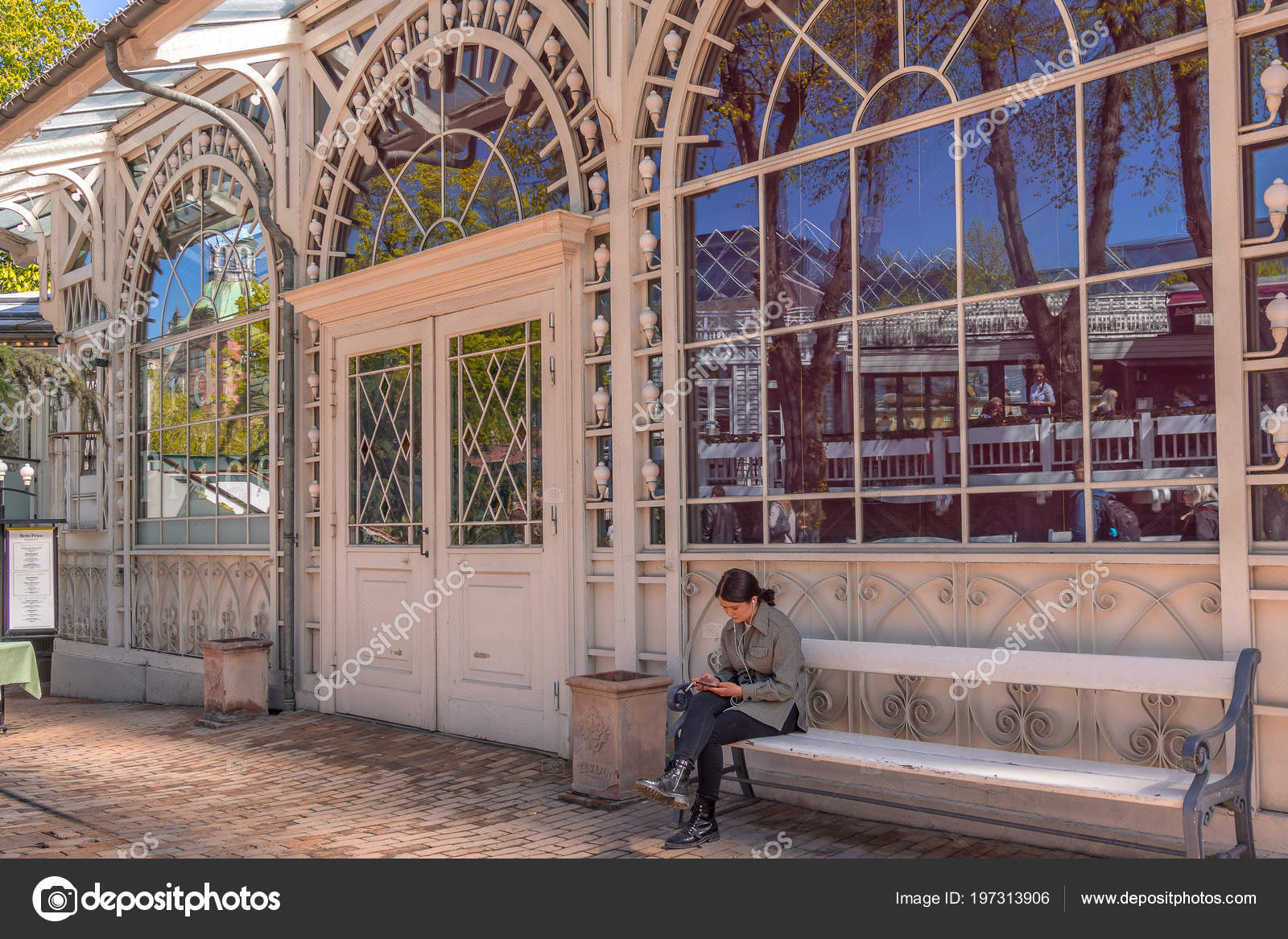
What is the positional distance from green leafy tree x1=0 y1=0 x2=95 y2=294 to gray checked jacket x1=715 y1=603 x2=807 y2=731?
19589mm

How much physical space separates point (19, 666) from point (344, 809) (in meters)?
3.67

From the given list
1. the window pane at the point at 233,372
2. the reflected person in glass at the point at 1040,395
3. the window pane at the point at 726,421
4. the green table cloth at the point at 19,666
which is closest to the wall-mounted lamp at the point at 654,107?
the window pane at the point at 726,421

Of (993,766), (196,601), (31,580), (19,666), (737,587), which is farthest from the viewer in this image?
(196,601)

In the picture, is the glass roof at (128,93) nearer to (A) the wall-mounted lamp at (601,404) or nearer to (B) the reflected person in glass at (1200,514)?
(A) the wall-mounted lamp at (601,404)

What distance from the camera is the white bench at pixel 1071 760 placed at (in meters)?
3.72

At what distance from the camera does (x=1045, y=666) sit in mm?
4418

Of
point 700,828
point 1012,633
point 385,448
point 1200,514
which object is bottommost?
point 700,828

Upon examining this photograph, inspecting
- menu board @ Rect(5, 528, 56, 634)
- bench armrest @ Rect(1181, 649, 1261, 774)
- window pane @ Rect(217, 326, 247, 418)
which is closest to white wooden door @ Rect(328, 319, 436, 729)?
window pane @ Rect(217, 326, 247, 418)

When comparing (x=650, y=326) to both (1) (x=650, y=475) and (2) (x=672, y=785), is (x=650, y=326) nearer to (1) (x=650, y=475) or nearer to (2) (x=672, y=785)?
(1) (x=650, y=475)

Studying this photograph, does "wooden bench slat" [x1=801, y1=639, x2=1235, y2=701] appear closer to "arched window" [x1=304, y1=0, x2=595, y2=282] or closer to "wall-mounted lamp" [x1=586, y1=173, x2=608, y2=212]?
"wall-mounted lamp" [x1=586, y1=173, x2=608, y2=212]

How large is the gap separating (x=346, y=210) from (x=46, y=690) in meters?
7.36

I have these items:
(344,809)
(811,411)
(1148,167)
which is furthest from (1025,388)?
(344,809)

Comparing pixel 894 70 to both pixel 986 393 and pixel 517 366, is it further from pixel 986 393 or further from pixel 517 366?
pixel 517 366

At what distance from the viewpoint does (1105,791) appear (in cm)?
376
